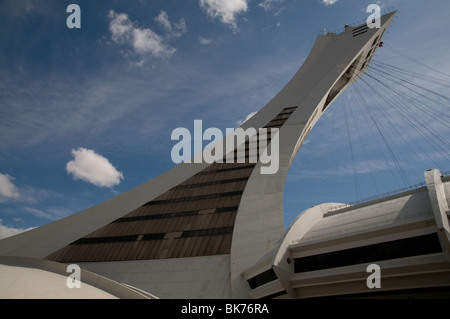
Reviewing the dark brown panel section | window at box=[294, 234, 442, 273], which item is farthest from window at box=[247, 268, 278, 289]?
the dark brown panel section

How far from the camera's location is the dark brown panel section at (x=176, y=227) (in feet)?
93.8

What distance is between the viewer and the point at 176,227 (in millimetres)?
31266

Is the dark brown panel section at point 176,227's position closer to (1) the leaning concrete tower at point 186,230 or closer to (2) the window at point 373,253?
(1) the leaning concrete tower at point 186,230

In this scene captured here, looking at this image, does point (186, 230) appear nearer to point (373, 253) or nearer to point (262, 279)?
point (262, 279)

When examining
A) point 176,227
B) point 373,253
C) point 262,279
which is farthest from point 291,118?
point 373,253

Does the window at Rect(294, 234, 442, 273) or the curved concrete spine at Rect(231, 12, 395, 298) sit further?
the curved concrete spine at Rect(231, 12, 395, 298)

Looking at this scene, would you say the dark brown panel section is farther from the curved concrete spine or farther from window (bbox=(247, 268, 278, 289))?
window (bbox=(247, 268, 278, 289))

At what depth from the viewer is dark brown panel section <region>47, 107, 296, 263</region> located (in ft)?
93.8

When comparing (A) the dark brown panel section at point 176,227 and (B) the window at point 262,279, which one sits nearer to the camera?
(B) the window at point 262,279

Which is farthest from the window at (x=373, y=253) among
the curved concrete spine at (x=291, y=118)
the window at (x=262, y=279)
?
the curved concrete spine at (x=291, y=118)

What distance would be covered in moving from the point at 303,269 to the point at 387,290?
4.79 metres
